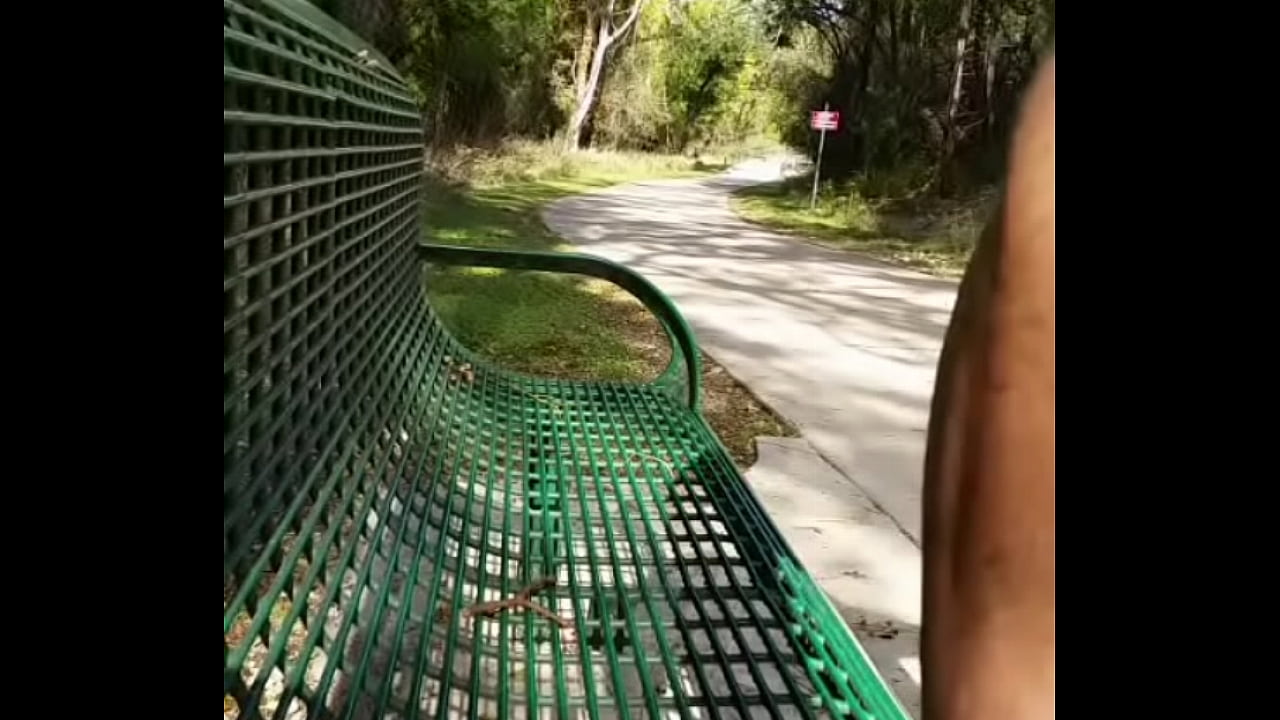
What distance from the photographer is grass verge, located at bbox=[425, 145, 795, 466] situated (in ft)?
6.52

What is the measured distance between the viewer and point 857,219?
4434 millimetres

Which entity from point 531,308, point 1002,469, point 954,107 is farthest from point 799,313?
point 1002,469

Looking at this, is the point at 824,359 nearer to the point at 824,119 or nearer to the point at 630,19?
the point at 630,19

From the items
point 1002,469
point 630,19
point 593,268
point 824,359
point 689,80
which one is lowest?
point 824,359

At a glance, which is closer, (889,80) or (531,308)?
(531,308)

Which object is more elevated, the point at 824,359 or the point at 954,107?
the point at 954,107

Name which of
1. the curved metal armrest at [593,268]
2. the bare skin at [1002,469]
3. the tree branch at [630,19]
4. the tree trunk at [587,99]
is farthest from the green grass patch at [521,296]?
the bare skin at [1002,469]

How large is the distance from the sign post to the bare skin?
441cm

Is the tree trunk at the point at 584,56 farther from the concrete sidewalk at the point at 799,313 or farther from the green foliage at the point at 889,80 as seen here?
the green foliage at the point at 889,80

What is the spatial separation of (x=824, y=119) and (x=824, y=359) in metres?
2.40

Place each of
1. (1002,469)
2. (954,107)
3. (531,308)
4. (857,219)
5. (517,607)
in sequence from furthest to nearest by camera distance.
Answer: (857,219) → (954,107) → (531,308) → (517,607) → (1002,469)
